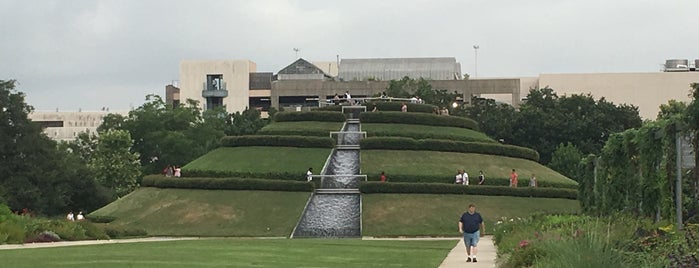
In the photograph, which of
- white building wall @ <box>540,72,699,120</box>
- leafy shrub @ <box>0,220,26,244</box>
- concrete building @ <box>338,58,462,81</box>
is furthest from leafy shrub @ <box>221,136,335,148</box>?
white building wall @ <box>540,72,699,120</box>

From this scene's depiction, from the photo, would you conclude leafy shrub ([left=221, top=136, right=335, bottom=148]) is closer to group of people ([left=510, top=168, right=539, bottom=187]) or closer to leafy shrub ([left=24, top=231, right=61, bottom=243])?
group of people ([left=510, top=168, right=539, bottom=187])

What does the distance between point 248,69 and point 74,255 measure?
10061 centimetres

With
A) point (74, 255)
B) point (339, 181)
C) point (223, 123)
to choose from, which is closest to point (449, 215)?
point (339, 181)

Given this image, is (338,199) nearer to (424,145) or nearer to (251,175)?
(251,175)

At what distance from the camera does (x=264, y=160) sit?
57.3 metres

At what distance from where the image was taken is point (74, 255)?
994 inches

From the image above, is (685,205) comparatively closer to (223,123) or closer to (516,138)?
(516,138)

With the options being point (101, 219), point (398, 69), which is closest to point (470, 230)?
point (101, 219)

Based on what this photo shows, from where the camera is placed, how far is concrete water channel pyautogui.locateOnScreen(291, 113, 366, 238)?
44.7 meters

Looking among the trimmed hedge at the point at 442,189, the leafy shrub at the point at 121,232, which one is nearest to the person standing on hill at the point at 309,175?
the trimmed hedge at the point at 442,189

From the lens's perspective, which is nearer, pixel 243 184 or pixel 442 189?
pixel 442 189

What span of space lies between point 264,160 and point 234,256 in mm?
32179

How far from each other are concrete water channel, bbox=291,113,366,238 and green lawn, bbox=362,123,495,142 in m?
2.19

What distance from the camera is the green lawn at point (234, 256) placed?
22484mm
